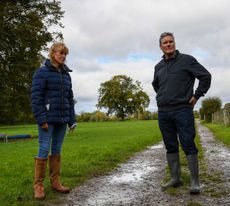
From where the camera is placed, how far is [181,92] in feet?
21.7

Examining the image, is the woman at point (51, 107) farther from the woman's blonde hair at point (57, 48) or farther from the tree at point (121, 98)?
the tree at point (121, 98)

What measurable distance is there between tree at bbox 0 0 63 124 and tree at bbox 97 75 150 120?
252ft

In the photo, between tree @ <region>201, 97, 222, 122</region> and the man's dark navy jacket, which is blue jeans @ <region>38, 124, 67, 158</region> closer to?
the man's dark navy jacket

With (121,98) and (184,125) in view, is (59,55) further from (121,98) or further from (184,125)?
(121,98)

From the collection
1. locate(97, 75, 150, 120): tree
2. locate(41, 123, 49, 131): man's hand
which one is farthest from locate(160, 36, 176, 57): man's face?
locate(97, 75, 150, 120): tree

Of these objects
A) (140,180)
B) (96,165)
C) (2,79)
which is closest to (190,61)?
(140,180)

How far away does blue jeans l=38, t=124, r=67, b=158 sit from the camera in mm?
6551

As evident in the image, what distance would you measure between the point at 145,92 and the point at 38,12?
269ft

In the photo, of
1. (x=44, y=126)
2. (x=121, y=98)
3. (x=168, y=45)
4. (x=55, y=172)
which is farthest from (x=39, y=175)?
(x=121, y=98)

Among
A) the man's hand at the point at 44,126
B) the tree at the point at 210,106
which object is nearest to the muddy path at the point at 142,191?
the man's hand at the point at 44,126

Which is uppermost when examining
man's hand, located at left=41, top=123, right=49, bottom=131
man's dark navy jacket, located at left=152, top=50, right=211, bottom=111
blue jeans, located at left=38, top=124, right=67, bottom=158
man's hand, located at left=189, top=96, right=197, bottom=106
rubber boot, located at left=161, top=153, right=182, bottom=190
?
man's dark navy jacket, located at left=152, top=50, right=211, bottom=111

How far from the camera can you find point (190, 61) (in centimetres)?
666

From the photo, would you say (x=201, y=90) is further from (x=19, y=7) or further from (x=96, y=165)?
(x=19, y=7)

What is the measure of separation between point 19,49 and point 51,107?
72.1ft
